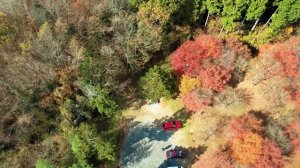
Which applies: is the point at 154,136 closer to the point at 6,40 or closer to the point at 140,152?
the point at 140,152

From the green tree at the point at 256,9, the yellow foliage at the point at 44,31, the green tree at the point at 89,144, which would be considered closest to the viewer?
the green tree at the point at 89,144

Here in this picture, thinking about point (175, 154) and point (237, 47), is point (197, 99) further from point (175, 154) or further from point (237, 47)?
point (237, 47)

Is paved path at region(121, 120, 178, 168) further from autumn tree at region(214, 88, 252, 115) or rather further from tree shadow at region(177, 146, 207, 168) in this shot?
autumn tree at region(214, 88, 252, 115)

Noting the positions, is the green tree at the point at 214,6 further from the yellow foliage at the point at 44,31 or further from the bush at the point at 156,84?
the yellow foliage at the point at 44,31

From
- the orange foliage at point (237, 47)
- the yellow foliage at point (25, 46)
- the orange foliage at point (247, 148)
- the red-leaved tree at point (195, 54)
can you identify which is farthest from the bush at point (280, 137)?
the yellow foliage at point (25, 46)

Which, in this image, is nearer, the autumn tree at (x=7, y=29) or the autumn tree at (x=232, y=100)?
the autumn tree at (x=7, y=29)

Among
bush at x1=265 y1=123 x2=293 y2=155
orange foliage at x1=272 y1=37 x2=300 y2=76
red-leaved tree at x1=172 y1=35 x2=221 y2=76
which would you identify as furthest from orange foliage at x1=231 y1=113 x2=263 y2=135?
orange foliage at x1=272 y1=37 x2=300 y2=76

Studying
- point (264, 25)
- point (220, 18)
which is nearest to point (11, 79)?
point (220, 18)
